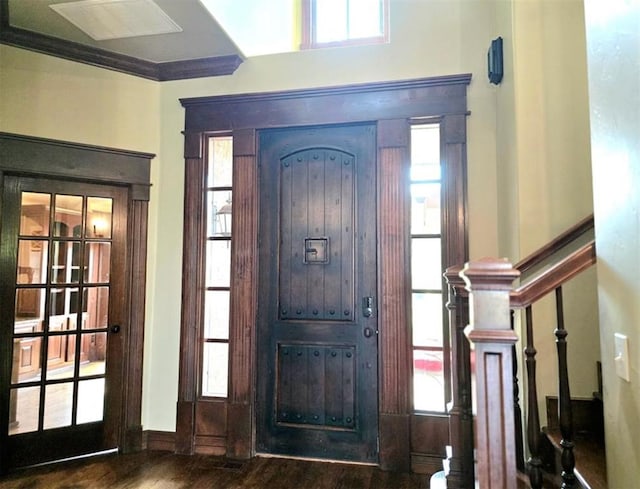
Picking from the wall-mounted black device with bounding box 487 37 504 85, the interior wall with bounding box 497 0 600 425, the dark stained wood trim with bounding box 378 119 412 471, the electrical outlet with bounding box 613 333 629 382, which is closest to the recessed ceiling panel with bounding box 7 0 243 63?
the dark stained wood trim with bounding box 378 119 412 471

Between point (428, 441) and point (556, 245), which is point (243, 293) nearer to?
point (428, 441)

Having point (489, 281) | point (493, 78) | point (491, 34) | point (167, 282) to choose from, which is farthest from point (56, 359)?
point (491, 34)

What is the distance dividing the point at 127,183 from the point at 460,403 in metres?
2.75

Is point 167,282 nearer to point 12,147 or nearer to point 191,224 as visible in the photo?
point 191,224

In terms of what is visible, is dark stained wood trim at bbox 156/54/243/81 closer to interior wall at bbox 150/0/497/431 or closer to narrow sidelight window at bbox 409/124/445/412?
interior wall at bbox 150/0/497/431

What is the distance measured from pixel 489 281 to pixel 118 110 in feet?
9.93

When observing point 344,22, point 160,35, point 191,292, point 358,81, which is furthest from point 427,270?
point 160,35

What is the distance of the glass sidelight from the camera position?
2768 millimetres

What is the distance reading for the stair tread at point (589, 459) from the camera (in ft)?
4.70

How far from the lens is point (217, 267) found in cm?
313

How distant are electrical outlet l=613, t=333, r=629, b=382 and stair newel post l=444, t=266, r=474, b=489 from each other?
0.56 metres

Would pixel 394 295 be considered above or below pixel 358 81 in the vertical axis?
below

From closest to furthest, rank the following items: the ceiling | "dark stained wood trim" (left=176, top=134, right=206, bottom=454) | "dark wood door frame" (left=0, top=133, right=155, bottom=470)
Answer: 1. the ceiling
2. "dark wood door frame" (left=0, top=133, right=155, bottom=470)
3. "dark stained wood trim" (left=176, top=134, right=206, bottom=454)

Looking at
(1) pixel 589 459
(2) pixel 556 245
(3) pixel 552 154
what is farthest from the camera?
(3) pixel 552 154
